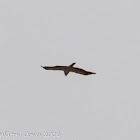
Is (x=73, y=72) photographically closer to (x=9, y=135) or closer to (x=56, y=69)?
(x=56, y=69)

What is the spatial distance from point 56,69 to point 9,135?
761 cm

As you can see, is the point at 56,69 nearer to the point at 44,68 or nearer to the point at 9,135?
the point at 44,68

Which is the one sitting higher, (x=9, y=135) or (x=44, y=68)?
(x=44, y=68)

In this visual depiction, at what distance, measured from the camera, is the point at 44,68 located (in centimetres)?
4875

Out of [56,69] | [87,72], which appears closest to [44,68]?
[56,69]

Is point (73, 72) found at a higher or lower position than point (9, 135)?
higher

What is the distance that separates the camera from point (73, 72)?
49.3 metres

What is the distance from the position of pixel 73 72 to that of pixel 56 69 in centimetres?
176

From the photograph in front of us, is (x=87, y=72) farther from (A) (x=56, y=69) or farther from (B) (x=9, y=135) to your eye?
(B) (x=9, y=135)

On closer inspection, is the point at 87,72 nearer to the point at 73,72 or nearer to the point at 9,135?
the point at 73,72

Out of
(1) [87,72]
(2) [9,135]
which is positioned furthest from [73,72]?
(2) [9,135]

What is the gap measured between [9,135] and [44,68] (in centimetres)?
712

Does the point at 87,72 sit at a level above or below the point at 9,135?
above

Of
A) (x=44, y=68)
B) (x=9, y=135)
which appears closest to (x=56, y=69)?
(x=44, y=68)
